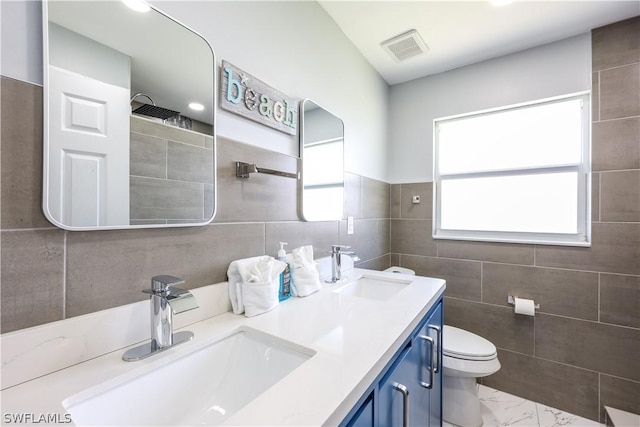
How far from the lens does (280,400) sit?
514 millimetres

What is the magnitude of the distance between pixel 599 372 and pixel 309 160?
2276mm

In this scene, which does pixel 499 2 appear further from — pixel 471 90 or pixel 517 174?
pixel 517 174

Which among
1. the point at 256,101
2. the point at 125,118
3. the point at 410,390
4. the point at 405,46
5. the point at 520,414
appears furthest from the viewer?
the point at 405,46

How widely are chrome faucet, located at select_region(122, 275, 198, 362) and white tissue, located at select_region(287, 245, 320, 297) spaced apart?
54 centimetres

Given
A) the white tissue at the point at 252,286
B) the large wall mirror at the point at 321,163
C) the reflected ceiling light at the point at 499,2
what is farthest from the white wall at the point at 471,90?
the white tissue at the point at 252,286

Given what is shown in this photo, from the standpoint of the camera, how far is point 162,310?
71 centimetres

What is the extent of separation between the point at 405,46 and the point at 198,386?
2.26m

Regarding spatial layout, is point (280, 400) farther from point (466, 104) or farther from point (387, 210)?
point (466, 104)

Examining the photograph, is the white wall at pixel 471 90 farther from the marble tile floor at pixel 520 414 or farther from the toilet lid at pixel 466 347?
the marble tile floor at pixel 520 414

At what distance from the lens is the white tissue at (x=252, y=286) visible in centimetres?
95

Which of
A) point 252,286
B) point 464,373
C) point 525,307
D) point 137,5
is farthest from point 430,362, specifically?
point 137,5

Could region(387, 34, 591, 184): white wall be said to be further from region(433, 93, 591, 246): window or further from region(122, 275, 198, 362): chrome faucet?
region(122, 275, 198, 362): chrome faucet

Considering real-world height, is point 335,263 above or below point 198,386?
above

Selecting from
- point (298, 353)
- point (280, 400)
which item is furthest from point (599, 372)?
point (280, 400)
